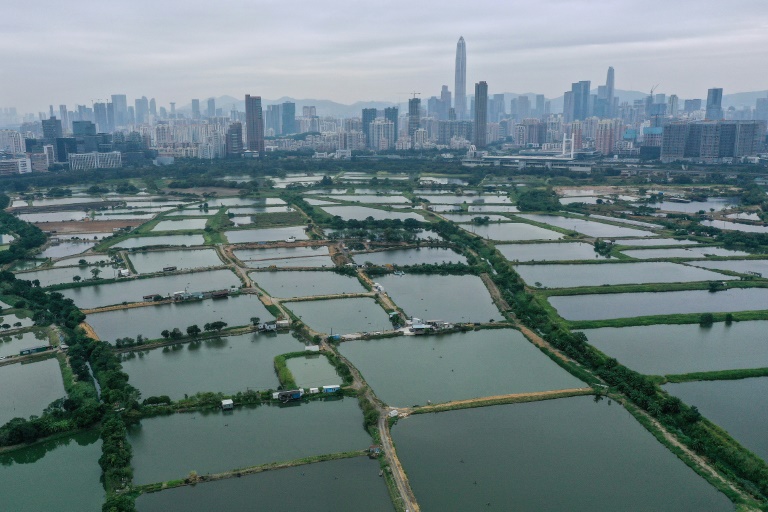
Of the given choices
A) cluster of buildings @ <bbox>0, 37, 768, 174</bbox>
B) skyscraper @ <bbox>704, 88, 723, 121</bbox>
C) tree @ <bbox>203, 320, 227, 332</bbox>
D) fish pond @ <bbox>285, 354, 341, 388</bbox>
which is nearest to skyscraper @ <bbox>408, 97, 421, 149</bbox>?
cluster of buildings @ <bbox>0, 37, 768, 174</bbox>

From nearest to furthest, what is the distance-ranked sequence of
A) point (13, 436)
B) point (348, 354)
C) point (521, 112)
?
point (13, 436) < point (348, 354) < point (521, 112)

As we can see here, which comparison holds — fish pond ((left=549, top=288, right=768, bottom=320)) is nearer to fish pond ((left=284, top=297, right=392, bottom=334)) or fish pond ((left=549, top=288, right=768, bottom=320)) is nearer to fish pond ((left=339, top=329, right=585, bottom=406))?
fish pond ((left=339, top=329, right=585, bottom=406))

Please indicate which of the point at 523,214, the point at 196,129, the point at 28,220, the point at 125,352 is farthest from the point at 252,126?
the point at 125,352

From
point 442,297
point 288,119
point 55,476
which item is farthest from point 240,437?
point 288,119

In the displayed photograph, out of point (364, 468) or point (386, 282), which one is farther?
point (386, 282)

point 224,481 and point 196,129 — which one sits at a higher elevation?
point 196,129

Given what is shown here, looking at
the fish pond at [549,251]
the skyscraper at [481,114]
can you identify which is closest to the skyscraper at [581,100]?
the skyscraper at [481,114]

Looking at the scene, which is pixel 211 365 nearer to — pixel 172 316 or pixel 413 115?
pixel 172 316

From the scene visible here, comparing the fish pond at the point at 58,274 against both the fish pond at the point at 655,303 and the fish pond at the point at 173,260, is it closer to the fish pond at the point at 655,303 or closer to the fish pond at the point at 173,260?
the fish pond at the point at 173,260

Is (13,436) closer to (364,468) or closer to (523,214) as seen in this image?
(364,468)
